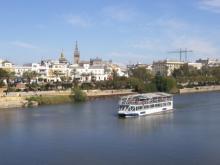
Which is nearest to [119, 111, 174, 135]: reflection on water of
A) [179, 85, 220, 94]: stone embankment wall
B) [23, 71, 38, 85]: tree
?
[179, 85, 220, 94]: stone embankment wall

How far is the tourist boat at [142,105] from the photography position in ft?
52.6

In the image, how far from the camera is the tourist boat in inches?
631

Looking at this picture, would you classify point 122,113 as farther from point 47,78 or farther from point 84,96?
point 47,78

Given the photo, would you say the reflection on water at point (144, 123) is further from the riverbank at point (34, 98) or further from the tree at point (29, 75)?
the tree at point (29, 75)

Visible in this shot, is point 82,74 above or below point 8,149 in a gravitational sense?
above

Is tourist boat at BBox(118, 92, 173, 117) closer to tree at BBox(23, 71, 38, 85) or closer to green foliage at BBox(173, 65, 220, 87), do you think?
tree at BBox(23, 71, 38, 85)

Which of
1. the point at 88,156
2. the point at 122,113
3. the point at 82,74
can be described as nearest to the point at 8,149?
the point at 88,156

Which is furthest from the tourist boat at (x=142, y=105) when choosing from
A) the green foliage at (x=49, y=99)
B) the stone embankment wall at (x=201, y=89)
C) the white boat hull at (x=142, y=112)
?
the stone embankment wall at (x=201, y=89)

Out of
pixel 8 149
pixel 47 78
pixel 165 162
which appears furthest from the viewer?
pixel 47 78

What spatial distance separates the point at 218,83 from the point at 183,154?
28.4 metres

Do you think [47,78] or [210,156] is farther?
[47,78]

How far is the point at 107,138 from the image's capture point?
38.5 ft

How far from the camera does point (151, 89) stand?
27672 millimetres

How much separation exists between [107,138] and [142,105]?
4.87m
